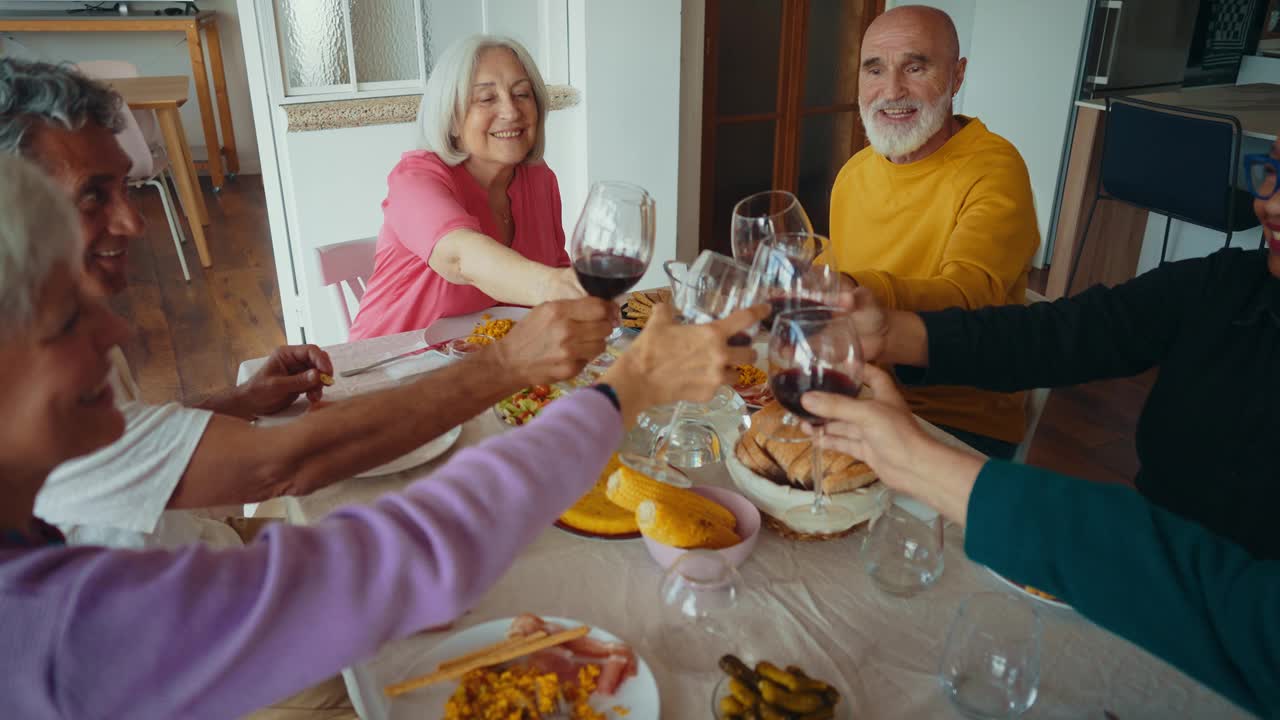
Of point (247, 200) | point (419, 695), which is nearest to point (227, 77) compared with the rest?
point (247, 200)

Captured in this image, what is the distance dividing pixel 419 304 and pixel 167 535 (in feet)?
3.16

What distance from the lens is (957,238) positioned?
186 centimetres

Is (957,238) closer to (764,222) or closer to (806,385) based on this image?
(764,222)

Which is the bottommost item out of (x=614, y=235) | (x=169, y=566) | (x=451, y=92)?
(x=169, y=566)

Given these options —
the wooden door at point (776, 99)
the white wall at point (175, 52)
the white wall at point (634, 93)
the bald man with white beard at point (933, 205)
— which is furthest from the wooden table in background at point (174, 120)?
the bald man with white beard at point (933, 205)

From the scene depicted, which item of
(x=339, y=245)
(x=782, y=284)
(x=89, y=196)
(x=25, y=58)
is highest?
(x=25, y=58)

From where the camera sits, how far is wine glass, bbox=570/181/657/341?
1265 mm

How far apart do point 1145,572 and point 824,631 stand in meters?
0.34

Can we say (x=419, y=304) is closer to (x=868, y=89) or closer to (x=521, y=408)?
(x=521, y=408)

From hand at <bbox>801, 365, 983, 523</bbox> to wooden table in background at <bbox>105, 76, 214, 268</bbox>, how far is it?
432 cm

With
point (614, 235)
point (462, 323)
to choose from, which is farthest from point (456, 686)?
point (462, 323)

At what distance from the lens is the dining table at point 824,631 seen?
Result: 92 cm

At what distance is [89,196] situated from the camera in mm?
1279

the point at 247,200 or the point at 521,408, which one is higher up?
the point at 521,408
